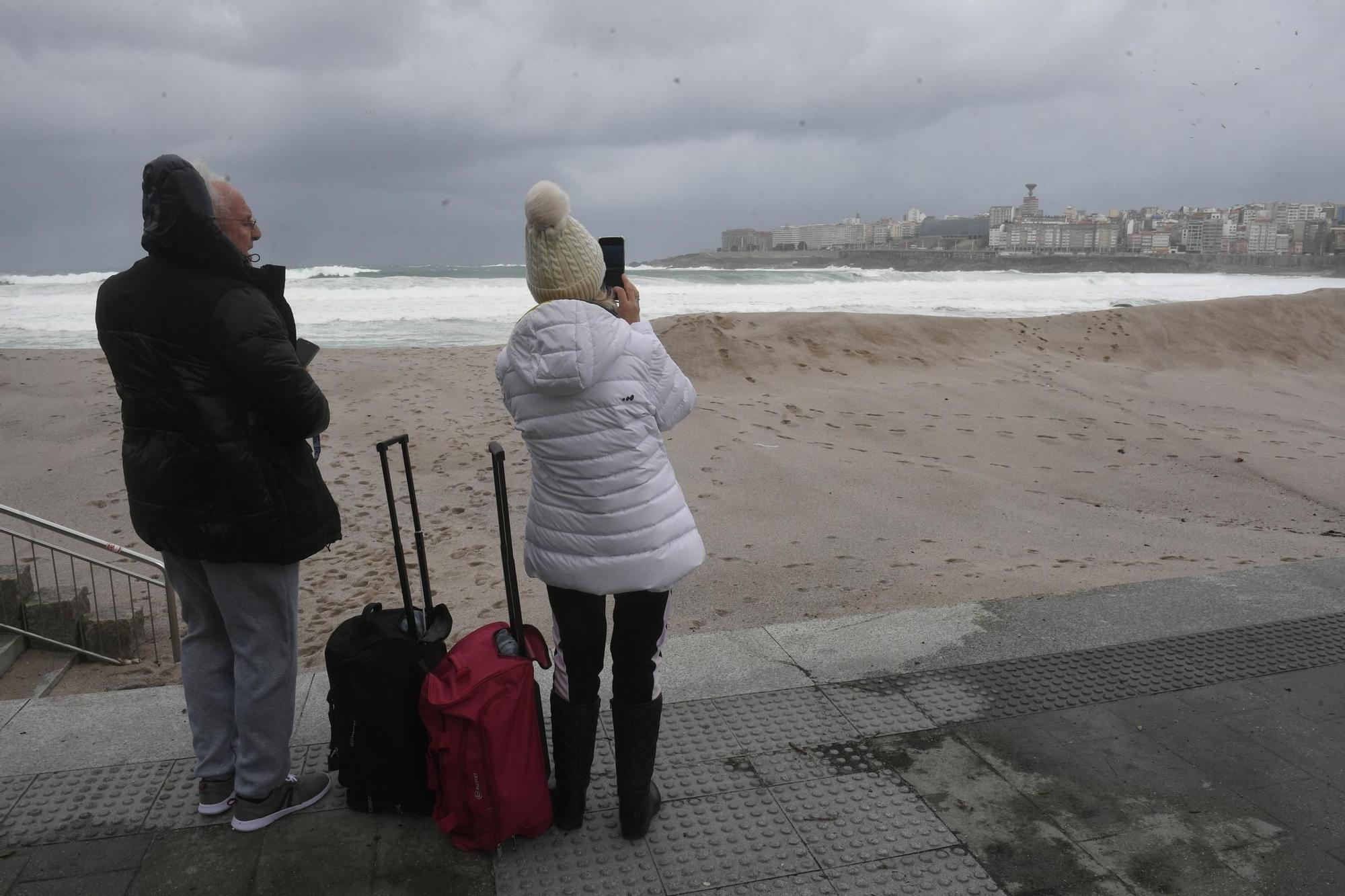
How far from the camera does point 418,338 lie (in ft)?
71.8

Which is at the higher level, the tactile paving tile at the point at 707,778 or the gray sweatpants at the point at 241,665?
the gray sweatpants at the point at 241,665

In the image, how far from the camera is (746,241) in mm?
117438

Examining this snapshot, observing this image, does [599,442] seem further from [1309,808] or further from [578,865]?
[1309,808]

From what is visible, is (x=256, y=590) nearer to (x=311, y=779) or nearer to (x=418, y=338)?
(x=311, y=779)

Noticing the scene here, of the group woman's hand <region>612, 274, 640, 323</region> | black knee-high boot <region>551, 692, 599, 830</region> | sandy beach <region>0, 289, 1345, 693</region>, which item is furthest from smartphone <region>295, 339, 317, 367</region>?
sandy beach <region>0, 289, 1345, 693</region>

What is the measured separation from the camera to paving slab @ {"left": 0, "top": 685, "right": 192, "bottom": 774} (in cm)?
312

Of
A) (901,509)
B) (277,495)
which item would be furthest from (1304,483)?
(277,495)

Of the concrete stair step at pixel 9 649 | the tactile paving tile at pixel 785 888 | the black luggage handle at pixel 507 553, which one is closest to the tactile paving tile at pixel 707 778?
the tactile paving tile at pixel 785 888

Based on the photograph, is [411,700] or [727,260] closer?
[411,700]

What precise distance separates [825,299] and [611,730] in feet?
107

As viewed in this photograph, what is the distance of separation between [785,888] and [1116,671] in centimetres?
195

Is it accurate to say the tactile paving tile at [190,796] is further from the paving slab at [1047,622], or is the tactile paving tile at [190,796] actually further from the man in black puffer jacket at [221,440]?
the paving slab at [1047,622]

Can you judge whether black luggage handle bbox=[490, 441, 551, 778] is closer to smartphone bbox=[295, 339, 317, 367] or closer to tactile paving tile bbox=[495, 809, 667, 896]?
tactile paving tile bbox=[495, 809, 667, 896]

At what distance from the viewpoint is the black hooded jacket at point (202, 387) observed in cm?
239
